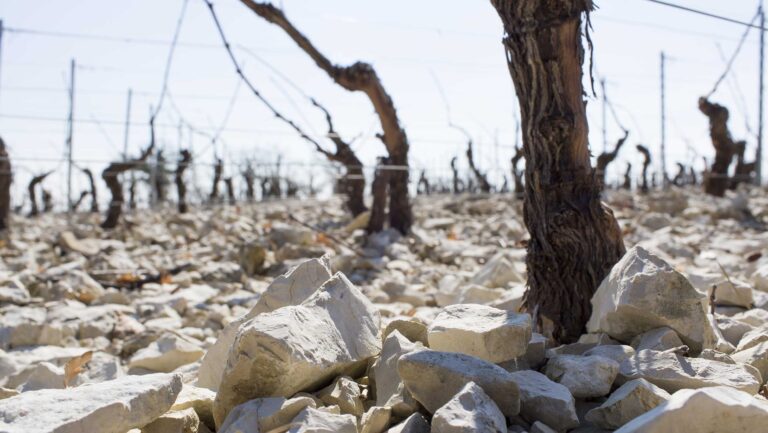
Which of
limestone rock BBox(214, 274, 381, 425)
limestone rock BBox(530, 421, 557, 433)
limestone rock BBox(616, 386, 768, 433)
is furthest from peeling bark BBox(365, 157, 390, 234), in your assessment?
limestone rock BBox(616, 386, 768, 433)

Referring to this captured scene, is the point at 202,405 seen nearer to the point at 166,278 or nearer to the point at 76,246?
the point at 166,278

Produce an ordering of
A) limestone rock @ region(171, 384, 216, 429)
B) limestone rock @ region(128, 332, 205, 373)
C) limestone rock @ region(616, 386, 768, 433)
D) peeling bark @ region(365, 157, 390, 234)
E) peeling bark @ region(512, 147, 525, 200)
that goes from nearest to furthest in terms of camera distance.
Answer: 1. limestone rock @ region(616, 386, 768, 433)
2. limestone rock @ region(171, 384, 216, 429)
3. limestone rock @ region(128, 332, 205, 373)
4. peeling bark @ region(365, 157, 390, 234)
5. peeling bark @ region(512, 147, 525, 200)

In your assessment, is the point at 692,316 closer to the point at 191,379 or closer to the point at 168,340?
the point at 191,379

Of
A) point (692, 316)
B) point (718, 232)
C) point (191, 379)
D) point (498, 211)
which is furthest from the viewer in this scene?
point (498, 211)

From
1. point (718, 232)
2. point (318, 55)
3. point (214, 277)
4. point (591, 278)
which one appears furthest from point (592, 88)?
point (718, 232)

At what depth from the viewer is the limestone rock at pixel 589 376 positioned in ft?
6.24

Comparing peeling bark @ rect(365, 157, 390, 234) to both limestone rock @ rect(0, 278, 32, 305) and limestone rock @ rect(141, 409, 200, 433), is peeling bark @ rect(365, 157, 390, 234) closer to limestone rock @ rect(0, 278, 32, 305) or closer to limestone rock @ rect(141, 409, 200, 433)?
limestone rock @ rect(0, 278, 32, 305)

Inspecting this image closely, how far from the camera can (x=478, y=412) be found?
1542mm

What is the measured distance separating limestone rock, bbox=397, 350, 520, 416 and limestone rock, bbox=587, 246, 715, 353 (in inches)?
25.3

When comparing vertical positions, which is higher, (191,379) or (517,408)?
(517,408)

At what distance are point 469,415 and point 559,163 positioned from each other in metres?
1.46

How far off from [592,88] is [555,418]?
4.64 feet

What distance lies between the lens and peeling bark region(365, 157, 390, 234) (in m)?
8.05

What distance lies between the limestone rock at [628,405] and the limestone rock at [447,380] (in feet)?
0.72
